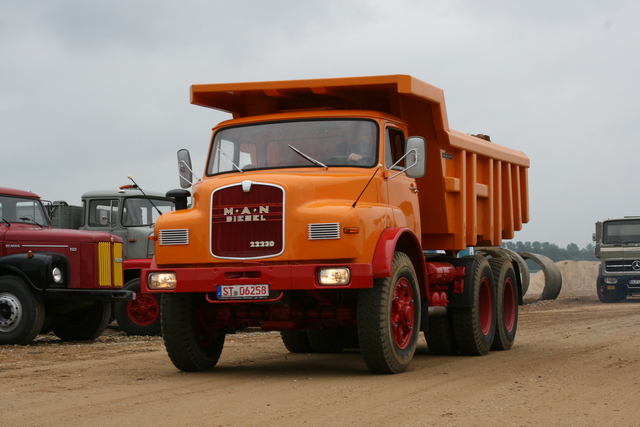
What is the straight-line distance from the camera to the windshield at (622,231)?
31266 millimetres

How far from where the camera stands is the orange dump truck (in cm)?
905

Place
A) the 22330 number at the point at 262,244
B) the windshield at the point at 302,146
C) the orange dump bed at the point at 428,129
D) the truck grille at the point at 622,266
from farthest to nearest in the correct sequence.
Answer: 1. the truck grille at the point at 622,266
2. the orange dump bed at the point at 428,129
3. the windshield at the point at 302,146
4. the 22330 number at the point at 262,244

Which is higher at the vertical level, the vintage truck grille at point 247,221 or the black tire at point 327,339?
the vintage truck grille at point 247,221

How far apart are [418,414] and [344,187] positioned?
325 cm

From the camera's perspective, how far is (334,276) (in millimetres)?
8883

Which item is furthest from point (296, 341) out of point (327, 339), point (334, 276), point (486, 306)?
point (334, 276)

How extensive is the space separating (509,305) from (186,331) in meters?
6.06

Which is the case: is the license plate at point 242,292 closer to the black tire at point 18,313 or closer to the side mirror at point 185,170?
the side mirror at point 185,170

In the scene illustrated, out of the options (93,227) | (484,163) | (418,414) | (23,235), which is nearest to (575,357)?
(484,163)

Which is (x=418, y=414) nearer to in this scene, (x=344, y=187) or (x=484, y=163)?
(x=344, y=187)

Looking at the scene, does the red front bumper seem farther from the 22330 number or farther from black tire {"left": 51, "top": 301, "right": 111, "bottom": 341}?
black tire {"left": 51, "top": 301, "right": 111, "bottom": 341}

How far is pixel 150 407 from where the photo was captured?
742cm

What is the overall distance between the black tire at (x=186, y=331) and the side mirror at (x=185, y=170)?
4.31ft

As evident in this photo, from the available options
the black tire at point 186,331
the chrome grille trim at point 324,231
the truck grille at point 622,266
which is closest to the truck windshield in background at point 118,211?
the black tire at point 186,331
